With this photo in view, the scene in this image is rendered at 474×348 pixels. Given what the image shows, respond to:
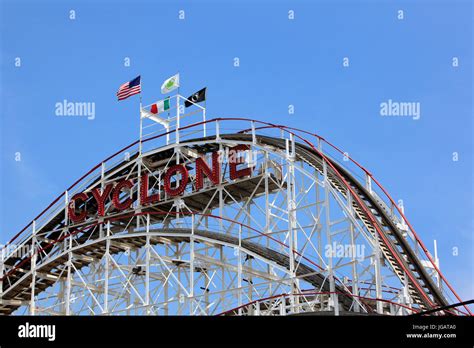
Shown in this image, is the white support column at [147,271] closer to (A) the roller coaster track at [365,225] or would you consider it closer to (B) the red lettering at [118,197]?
(A) the roller coaster track at [365,225]

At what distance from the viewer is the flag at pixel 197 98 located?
1975 inches

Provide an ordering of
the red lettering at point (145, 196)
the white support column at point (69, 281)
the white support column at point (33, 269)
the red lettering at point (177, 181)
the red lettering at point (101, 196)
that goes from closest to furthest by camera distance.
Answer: the red lettering at point (177, 181), the white support column at point (69, 281), the red lettering at point (145, 196), the white support column at point (33, 269), the red lettering at point (101, 196)

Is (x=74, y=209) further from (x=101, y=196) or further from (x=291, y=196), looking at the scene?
(x=291, y=196)

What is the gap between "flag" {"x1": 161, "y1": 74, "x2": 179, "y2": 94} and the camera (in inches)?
2024

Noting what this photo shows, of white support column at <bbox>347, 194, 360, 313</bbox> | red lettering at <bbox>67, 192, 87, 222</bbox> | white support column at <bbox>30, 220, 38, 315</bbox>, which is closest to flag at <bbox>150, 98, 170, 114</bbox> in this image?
red lettering at <bbox>67, 192, 87, 222</bbox>

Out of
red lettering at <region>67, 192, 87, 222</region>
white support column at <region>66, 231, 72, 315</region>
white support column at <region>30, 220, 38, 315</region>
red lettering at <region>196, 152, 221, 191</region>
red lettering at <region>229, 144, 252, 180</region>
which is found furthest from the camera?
red lettering at <region>67, 192, 87, 222</region>

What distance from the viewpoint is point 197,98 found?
50344 millimetres

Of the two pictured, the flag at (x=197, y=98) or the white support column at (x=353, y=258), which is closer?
the white support column at (x=353, y=258)

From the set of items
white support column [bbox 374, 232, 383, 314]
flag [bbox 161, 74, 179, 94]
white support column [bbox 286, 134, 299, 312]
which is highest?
flag [bbox 161, 74, 179, 94]

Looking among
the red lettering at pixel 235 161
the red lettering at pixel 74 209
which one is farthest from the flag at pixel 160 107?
the red lettering at pixel 235 161

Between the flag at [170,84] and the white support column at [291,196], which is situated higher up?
the flag at [170,84]

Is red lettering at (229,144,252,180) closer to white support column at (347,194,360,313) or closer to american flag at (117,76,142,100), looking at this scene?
white support column at (347,194,360,313)

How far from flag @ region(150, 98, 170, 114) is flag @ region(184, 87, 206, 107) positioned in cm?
118

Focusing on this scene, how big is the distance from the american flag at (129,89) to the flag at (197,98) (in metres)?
3.02
